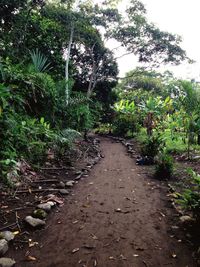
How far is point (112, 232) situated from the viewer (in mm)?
3652

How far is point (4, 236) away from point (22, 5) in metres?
8.99

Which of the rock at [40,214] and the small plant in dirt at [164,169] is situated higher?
the small plant in dirt at [164,169]

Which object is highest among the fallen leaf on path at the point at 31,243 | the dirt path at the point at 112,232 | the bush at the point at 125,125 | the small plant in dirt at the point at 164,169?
the bush at the point at 125,125

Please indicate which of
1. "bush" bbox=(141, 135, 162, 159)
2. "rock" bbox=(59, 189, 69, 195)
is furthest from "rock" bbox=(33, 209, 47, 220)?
"bush" bbox=(141, 135, 162, 159)

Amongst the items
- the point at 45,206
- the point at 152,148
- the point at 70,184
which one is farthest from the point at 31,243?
the point at 152,148

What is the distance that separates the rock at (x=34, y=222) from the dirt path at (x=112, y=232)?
0.12 meters

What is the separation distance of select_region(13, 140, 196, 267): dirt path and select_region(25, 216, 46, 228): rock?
115mm

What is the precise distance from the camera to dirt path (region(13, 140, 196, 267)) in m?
3.03

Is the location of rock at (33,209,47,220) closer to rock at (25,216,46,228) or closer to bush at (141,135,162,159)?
rock at (25,216,46,228)

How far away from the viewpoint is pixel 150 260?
3.04 metres

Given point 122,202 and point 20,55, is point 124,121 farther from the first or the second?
point 122,202

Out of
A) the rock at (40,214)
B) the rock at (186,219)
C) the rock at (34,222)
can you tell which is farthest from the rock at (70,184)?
the rock at (186,219)

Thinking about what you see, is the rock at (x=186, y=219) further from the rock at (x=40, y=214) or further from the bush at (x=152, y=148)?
the bush at (x=152, y=148)

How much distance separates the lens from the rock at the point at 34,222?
12.1ft
